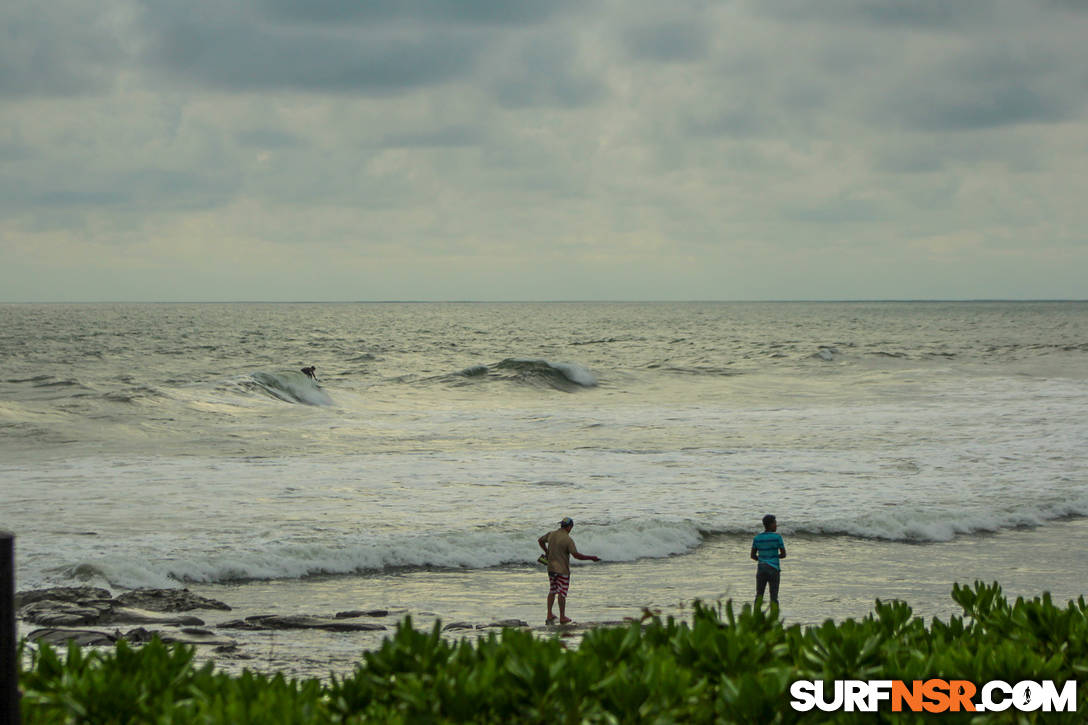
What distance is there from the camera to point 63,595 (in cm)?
1222

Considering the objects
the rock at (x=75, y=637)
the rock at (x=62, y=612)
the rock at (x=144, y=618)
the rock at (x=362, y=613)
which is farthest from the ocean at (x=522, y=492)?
the rock at (x=75, y=637)

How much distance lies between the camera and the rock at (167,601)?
39.4ft

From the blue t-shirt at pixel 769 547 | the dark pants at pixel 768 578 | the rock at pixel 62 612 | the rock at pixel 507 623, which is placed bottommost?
the rock at pixel 62 612

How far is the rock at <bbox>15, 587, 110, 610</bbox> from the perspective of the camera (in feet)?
39.5

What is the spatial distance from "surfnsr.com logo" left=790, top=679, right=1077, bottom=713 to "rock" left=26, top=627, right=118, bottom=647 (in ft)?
25.6

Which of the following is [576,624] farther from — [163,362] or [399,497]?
[163,362]

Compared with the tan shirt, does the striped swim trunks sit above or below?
below

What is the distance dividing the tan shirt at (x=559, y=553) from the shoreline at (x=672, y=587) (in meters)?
0.61

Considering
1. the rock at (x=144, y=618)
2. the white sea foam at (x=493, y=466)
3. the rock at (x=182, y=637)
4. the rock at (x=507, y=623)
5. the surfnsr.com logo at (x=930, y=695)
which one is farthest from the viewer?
the white sea foam at (x=493, y=466)

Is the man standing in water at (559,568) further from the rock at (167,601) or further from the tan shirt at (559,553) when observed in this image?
the rock at (167,601)

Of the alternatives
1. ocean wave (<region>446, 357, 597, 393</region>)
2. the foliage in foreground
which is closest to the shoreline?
the foliage in foreground

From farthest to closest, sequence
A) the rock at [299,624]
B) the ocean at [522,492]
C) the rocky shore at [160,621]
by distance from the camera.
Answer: the ocean at [522,492], the rock at [299,624], the rocky shore at [160,621]

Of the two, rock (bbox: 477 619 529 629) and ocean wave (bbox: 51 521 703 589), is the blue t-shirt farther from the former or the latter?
ocean wave (bbox: 51 521 703 589)

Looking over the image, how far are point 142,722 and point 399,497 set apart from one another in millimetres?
15523
